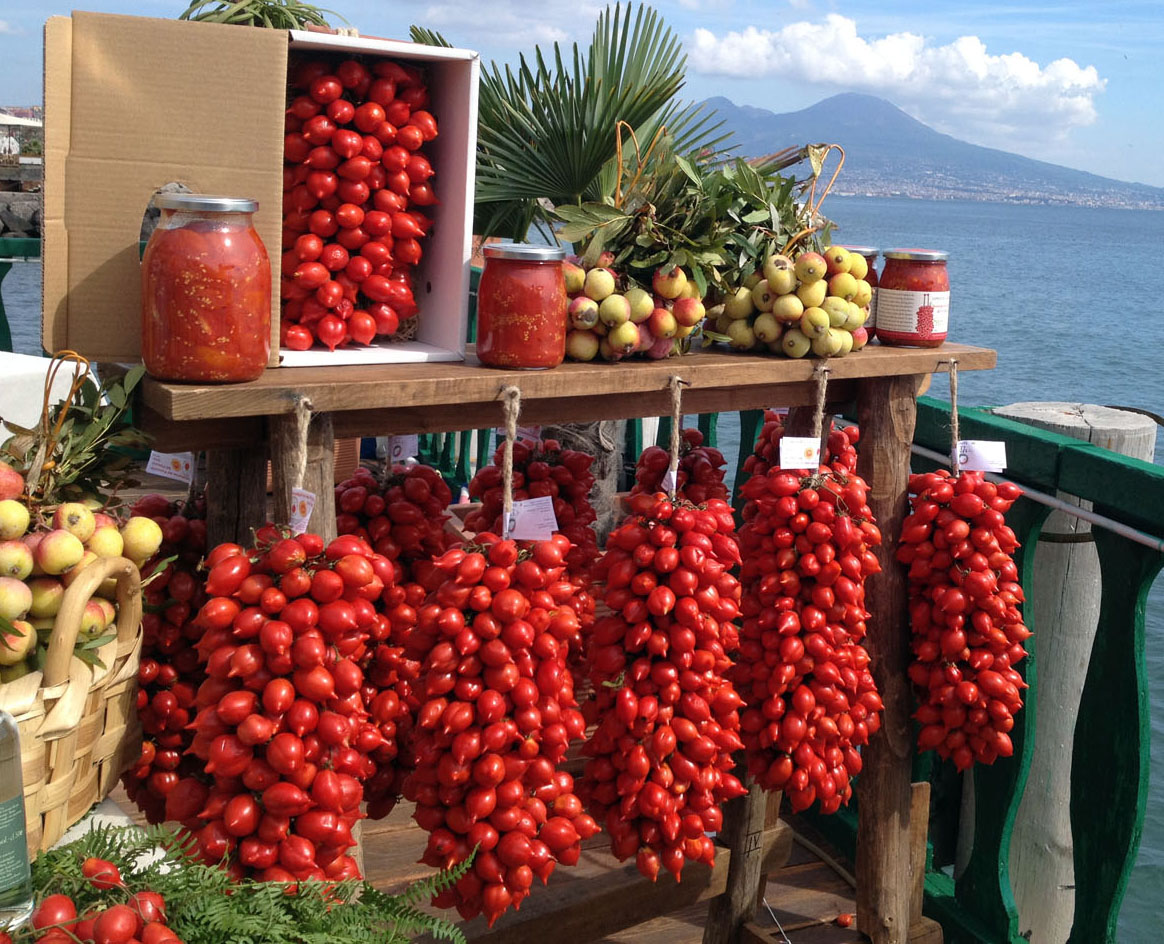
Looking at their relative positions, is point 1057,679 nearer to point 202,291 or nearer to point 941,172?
point 202,291

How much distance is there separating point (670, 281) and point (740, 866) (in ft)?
4.00

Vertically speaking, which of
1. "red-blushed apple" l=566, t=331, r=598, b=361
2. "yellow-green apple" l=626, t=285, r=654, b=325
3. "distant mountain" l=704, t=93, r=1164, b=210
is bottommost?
"red-blushed apple" l=566, t=331, r=598, b=361

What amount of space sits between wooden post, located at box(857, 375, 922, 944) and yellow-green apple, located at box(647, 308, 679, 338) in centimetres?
55

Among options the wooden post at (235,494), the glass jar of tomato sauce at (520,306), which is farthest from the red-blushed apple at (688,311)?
the wooden post at (235,494)

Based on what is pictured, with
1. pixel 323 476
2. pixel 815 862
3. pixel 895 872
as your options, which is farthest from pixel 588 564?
pixel 815 862

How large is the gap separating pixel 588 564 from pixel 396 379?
56 centimetres

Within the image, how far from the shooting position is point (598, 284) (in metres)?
1.65

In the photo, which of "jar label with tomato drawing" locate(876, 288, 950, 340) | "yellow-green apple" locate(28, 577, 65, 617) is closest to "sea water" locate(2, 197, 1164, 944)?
"jar label with tomato drawing" locate(876, 288, 950, 340)

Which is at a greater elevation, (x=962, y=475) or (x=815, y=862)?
(x=962, y=475)

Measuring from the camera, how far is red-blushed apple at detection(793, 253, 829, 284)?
178 centimetres

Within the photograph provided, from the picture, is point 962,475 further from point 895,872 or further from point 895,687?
point 895,872

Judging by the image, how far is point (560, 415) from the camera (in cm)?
171

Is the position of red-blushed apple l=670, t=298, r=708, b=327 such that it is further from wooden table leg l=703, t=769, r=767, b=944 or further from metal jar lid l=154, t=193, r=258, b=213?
wooden table leg l=703, t=769, r=767, b=944

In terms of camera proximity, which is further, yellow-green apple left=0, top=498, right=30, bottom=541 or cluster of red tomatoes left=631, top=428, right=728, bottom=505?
cluster of red tomatoes left=631, top=428, right=728, bottom=505
